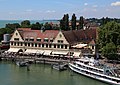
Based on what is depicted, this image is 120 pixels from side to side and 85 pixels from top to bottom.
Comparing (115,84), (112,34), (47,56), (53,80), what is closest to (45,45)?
(47,56)

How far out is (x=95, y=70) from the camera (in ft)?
167

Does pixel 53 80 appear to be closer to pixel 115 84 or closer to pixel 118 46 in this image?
pixel 115 84

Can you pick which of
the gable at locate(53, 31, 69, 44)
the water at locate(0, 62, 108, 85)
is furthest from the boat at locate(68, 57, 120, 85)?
the gable at locate(53, 31, 69, 44)

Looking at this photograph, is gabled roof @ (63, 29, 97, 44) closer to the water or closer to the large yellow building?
the large yellow building

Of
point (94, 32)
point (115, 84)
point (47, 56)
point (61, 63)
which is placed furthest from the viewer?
point (94, 32)

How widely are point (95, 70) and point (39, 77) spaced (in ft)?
30.0

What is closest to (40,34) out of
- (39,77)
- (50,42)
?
(50,42)

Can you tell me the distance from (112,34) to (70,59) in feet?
31.7

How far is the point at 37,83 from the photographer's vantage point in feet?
155

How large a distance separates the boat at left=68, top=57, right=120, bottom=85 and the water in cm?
82

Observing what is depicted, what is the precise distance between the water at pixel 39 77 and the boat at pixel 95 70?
824 millimetres

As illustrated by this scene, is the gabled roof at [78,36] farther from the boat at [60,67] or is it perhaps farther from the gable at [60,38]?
the boat at [60,67]

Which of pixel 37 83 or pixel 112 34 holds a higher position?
pixel 112 34

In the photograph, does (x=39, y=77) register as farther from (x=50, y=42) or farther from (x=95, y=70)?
(x=50, y=42)
